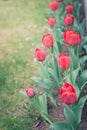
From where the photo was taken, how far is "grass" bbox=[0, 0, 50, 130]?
356 cm

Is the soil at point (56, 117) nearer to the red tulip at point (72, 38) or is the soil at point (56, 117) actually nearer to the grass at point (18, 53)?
the grass at point (18, 53)

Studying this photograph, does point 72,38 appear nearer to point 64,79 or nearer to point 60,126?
point 64,79

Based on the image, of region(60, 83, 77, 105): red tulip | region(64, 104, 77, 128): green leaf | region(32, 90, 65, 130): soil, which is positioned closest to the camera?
region(60, 83, 77, 105): red tulip

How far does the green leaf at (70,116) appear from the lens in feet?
8.59

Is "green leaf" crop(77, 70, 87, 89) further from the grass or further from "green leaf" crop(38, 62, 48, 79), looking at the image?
the grass

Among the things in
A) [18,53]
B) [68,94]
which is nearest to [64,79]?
[68,94]

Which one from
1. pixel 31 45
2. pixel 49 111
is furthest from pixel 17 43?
pixel 49 111

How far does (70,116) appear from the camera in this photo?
2693 millimetres

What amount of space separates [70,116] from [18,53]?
2492mm

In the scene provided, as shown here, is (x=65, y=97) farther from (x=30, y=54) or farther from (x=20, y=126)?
(x=30, y=54)

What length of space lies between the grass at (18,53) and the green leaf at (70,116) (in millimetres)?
663

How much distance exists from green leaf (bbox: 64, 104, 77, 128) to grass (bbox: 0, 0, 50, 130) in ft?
2.17

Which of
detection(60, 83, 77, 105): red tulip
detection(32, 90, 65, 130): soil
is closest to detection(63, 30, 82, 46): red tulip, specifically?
detection(60, 83, 77, 105): red tulip

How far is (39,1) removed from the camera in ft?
23.8
